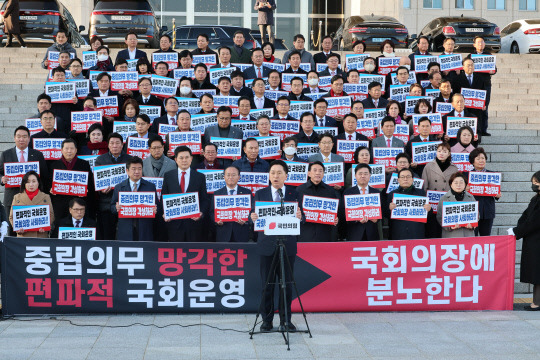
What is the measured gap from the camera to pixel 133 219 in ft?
33.9

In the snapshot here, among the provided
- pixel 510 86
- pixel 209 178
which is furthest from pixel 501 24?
pixel 209 178

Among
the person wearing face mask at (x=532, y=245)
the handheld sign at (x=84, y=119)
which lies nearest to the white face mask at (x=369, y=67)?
the handheld sign at (x=84, y=119)

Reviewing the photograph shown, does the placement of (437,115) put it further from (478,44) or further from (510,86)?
(510,86)

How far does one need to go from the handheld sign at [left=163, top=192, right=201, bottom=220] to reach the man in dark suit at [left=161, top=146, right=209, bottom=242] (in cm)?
14

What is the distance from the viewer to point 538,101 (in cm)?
1809

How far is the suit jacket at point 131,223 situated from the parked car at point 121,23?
11624mm

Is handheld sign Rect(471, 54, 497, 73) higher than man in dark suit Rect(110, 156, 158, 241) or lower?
Answer: higher

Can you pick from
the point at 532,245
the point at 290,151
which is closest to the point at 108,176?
the point at 290,151

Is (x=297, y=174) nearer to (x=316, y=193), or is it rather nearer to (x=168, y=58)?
(x=316, y=193)

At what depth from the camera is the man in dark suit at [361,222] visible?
34.4 feet

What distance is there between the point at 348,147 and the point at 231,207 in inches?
109

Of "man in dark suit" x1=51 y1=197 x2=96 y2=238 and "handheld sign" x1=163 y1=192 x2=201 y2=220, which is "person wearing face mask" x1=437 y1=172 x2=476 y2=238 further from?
"man in dark suit" x1=51 y1=197 x2=96 y2=238

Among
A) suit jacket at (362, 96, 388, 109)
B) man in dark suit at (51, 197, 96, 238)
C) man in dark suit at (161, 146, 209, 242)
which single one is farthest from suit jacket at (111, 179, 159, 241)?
suit jacket at (362, 96, 388, 109)

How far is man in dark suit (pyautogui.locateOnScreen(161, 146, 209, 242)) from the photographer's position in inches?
409
